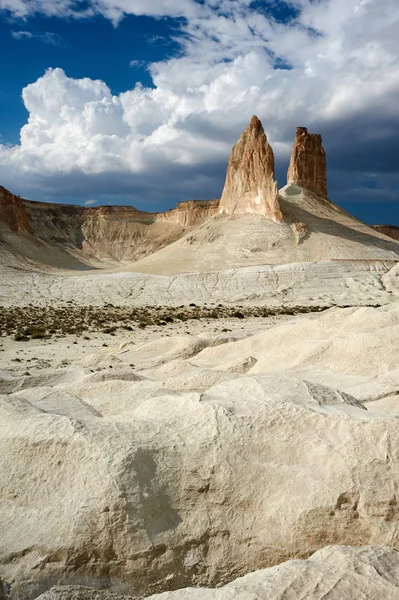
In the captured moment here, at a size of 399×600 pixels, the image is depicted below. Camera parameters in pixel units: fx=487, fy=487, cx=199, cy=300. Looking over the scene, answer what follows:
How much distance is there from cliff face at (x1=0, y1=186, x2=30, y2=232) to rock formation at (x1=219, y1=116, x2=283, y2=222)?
118 ft

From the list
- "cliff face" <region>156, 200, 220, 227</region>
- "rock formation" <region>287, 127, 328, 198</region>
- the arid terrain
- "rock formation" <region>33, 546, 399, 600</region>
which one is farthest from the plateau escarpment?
"rock formation" <region>33, 546, 399, 600</region>

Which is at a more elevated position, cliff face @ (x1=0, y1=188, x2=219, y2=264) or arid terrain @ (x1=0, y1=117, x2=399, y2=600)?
cliff face @ (x1=0, y1=188, x2=219, y2=264)

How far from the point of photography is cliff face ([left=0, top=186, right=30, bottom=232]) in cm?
7925

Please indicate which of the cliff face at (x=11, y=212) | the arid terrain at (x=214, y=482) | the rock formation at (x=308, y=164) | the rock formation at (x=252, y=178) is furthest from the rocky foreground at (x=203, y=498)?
the cliff face at (x=11, y=212)

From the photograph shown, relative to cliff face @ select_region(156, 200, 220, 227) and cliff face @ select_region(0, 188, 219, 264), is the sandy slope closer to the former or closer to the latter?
cliff face @ select_region(0, 188, 219, 264)

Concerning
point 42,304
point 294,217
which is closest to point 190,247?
point 294,217

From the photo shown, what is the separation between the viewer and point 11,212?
8112 centimetres

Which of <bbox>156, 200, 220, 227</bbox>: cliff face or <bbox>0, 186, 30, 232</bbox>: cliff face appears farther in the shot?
<bbox>156, 200, 220, 227</bbox>: cliff face

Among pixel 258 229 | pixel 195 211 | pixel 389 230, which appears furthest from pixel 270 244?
pixel 389 230

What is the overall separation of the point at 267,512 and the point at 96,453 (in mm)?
1368

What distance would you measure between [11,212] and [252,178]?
4251 cm

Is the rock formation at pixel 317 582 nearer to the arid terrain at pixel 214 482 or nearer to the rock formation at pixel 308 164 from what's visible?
the arid terrain at pixel 214 482

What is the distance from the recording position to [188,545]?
3.48m

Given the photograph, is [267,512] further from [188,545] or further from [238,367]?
[238,367]
